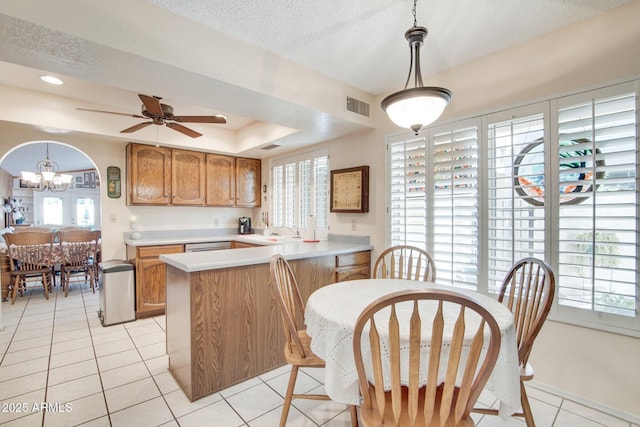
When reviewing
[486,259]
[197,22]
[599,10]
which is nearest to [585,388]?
[486,259]

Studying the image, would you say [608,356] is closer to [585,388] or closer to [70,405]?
[585,388]

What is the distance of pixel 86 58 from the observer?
1.74 metres

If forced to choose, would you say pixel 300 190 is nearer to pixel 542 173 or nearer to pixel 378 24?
pixel 378 24

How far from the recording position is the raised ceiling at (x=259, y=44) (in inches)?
63.2

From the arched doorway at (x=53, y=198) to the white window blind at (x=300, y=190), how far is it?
5.72 m

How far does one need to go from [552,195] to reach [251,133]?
353 centimetres

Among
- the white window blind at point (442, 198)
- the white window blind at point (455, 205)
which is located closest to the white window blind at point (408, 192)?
the white window blind at point (442, 198)

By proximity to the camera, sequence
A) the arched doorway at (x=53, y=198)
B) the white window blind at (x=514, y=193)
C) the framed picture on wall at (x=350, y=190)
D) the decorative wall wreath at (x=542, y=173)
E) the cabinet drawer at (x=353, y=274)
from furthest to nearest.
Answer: the arched doorway at (x=53, y=198) → the framed picture on wall at (x=350, y=190) → the cabinet drawer at (x=353, y=274) → the white window blind at (x=514, y=193) → the decorative wall wreath at (x=542, y=173)

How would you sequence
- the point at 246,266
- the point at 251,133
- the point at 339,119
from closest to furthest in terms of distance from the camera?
the point at 246,266 → the point at 339,119 → the point at 251,133

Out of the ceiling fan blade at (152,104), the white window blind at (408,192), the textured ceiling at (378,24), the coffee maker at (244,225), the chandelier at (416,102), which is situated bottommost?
the coffee maker at (244,225)

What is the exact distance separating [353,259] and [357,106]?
5.19ft

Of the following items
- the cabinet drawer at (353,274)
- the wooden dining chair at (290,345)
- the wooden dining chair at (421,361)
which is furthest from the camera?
the cabinet drawer at (353,274)

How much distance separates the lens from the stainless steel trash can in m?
3.20

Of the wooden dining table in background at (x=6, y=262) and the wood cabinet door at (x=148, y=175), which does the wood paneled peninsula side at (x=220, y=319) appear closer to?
the wood cabinet door at (x=148, y=175)
